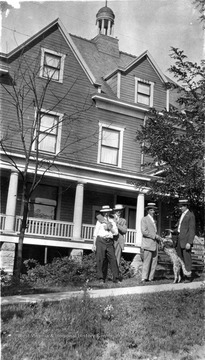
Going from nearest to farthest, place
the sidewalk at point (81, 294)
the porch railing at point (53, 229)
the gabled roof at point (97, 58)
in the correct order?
the sidewalk at point (81, 294)
the porch railing at point (53, 229)
the gabled roof at point (97, 58)

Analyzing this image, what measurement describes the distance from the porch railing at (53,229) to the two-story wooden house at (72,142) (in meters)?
0.04

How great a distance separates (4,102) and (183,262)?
9.87 metres

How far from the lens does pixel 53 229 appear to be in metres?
16.0

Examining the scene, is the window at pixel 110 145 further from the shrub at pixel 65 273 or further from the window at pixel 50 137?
the shrub at pixel 65 273

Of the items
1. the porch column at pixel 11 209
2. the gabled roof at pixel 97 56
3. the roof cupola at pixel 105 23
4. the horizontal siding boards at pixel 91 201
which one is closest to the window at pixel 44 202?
the horizontal siding boards at pixel 91 201

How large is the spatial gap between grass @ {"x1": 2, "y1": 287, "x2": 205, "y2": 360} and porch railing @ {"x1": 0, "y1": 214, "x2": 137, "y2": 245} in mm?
8860

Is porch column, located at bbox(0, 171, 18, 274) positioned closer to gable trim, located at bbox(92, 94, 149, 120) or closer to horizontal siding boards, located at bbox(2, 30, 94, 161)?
horizontal siding boards, located at bbox(2, 30, 94, 161)

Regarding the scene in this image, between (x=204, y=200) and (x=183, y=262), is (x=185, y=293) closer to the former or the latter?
(x=183, y=262)

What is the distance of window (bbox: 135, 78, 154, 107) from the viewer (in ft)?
66.0

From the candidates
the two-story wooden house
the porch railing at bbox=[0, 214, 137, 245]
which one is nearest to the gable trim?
the two-story wooden house

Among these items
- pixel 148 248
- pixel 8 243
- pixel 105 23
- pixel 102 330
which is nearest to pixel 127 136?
pixel 8 243

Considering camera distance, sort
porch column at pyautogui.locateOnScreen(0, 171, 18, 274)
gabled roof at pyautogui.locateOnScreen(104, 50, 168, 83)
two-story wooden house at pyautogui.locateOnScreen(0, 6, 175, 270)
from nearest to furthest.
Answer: porch column at pyautogui.locateOnScreen(0, 171, 18, 274) → two-story wooden house at pyautogui.locateOnScreen(0, 6, 175, 270) → gabled roof at pyautogui.locateOnScreen(104, 50, 168, 83)

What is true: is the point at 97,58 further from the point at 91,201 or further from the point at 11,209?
the point at 11,209

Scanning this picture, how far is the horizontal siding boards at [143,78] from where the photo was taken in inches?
777
